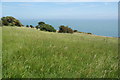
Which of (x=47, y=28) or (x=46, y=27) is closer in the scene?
(x=47, y=28)

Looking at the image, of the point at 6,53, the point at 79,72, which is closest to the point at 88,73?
the point at 79,72

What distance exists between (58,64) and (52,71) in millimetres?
403

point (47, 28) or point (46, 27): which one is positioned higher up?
point (46, 27)

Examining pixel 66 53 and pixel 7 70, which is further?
pixel 66 53

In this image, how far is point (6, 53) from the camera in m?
4.40

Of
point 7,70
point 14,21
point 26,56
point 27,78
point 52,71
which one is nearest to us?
point 27,78

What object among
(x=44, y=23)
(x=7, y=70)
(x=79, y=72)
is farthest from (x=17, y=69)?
(x=44, y=23)

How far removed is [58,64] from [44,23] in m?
40.8

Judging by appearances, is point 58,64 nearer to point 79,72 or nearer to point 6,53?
point 79,72

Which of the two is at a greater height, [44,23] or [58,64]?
[44,23]

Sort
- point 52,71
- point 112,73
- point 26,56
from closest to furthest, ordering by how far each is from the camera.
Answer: point 52,71 < point 112,73 < point 26,56

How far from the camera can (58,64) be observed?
386cm

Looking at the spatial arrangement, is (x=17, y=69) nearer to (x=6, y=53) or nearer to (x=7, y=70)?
(x=7, y=70)

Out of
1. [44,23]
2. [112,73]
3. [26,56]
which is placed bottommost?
[112,73]
